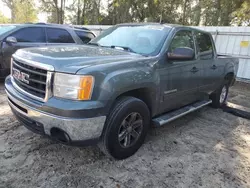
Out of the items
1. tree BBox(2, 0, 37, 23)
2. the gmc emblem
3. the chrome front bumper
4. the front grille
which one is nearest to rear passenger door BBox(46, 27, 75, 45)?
the gmc emblem

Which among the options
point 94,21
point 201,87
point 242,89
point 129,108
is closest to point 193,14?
point 94,21

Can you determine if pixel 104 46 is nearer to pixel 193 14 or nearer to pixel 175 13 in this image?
pixel 193 14

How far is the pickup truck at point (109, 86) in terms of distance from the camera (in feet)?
7.62

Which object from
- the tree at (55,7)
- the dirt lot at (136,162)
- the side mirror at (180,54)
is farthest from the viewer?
the tree at (55,7)

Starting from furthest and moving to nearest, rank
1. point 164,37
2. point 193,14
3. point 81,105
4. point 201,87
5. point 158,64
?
point 193,14 < point 201,87 < point 164,37 < point 158,64 < point 81,105

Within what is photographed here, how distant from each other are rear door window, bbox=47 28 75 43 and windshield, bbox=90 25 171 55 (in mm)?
3248

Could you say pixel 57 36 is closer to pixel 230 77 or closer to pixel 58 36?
pixel 58 36

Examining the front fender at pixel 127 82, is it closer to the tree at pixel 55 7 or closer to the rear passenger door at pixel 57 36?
the rear passenger door at pixel 57 36

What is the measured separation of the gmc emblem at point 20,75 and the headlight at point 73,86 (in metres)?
0.54

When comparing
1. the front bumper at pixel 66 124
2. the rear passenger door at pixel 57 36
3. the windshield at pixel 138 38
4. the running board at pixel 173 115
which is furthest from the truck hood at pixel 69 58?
the rear passenger door at pixel 57 36

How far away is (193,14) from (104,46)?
20.2m

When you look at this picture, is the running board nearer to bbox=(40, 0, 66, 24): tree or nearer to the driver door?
the driver door

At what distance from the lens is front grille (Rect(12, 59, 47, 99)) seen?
2439mm

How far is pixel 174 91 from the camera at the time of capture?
356cm
